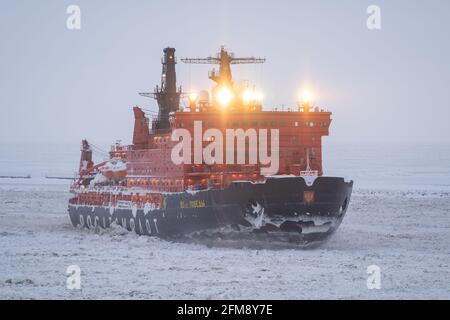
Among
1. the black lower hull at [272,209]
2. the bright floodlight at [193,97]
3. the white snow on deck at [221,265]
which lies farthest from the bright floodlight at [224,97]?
the white snow on deck at [221,265]

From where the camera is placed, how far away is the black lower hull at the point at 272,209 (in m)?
26.1

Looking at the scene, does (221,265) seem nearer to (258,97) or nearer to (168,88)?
(258,97)

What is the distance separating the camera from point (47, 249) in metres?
27.2

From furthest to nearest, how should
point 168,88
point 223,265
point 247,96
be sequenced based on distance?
point 168,88 < point 247,96 < point 223,265

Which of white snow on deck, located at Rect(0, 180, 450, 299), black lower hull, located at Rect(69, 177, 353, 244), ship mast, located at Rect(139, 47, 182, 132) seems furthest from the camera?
ship mast, located at Rect(139, 47, 182, 132)

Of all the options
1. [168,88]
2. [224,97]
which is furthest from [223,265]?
[168,88]

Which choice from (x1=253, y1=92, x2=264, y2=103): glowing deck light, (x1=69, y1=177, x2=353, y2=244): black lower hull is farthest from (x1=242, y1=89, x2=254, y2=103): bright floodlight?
(x1=69, y1=177, x2=353, y2=244): black lower hull

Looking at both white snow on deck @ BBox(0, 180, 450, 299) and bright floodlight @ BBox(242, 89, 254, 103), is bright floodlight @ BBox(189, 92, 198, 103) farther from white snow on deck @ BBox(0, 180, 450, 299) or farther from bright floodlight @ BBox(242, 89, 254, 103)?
white snow on deck @ BBox(0, 180, 450, 299)

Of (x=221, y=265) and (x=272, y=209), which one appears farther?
(x=272, y=209)

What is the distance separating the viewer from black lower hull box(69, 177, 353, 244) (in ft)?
85.6

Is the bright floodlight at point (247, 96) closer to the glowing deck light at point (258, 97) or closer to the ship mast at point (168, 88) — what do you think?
the glowing deck light at point (258, 97)

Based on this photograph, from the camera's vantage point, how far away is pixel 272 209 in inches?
1025

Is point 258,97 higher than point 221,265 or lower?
higher
